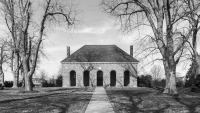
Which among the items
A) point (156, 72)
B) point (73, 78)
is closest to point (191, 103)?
point (73, 78)

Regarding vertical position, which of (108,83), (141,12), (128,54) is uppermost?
(141,12)

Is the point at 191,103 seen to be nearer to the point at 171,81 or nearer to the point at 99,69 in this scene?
the point at 171,81

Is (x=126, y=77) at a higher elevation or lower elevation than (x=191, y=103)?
higher

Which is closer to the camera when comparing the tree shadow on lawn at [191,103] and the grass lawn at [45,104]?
the grass lawn at [45,104]

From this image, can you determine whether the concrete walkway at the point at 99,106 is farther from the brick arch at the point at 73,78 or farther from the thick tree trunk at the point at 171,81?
the brick arch at the point at 73,78

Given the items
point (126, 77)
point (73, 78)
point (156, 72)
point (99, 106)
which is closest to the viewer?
point (99, 106)

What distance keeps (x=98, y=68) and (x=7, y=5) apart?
56.9 ft

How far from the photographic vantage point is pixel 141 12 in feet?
67.0

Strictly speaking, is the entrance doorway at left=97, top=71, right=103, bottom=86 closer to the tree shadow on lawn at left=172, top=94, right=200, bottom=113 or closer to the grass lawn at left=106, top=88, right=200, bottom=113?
the grass lawn at left=106, top=88, right=200, bottom=113

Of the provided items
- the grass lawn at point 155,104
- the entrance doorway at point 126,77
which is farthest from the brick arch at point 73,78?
the grass lawn at point 155,104

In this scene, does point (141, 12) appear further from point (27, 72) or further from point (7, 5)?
point (7, 5)

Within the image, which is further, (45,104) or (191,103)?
(191,103)

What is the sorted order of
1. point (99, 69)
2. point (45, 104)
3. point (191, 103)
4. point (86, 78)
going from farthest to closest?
point (86, 78)
point (99, 69)
point (191, 103)
point (45, 104)

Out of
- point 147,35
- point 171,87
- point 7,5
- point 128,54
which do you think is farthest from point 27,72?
point 128,54
